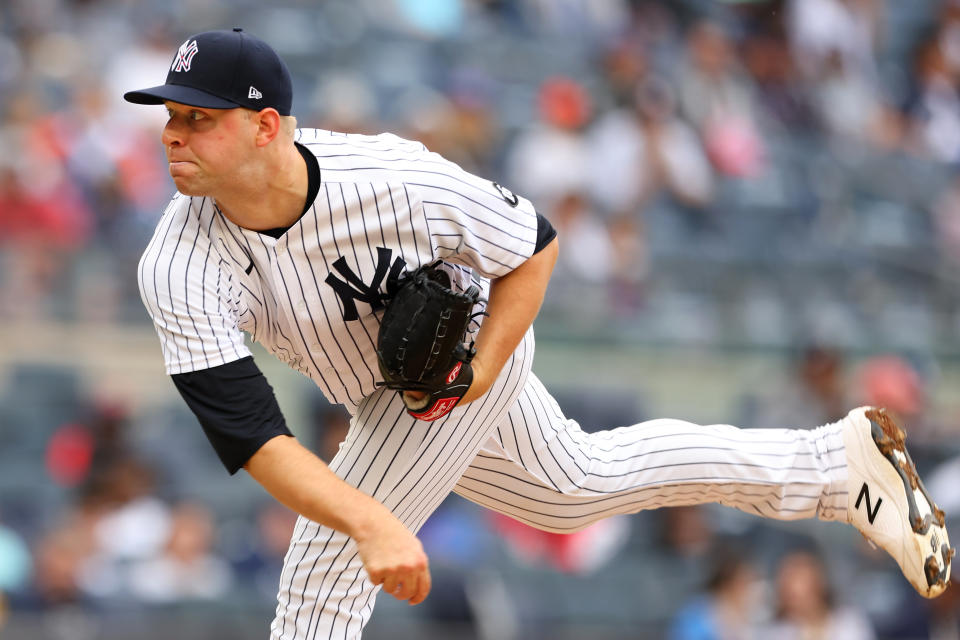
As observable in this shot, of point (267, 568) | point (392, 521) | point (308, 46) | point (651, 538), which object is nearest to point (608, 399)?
point (651, 538)

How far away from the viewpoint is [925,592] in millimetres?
3486

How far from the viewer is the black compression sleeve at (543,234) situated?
11.1ft

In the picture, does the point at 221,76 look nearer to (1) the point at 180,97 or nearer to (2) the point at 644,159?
(1) the point at 180,97

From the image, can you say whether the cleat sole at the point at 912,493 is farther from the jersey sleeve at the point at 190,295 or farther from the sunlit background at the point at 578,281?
the sunlit background at the point at 578,281

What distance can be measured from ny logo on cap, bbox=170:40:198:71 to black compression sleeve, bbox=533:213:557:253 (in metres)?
0.92

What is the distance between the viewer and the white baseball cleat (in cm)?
349

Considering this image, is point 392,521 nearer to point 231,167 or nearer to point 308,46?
point 231,167

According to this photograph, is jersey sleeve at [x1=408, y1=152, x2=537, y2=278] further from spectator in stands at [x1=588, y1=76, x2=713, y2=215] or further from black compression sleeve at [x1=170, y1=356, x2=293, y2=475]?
spectator in stands at [x1=588, y1=76, x2=713, y2=215]

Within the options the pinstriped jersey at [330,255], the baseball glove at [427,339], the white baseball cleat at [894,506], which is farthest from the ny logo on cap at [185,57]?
the white baseball cleat at [894,506]

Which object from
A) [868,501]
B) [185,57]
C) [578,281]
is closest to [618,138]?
[578,281]

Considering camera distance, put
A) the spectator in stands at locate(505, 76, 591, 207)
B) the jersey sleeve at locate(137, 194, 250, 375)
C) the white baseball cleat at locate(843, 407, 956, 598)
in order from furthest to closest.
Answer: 1. the spectator in stands at locate(505, 76, 591, 207)
2. the white baseball cleat at locate(843, 407, 956, 598)
3. the jersey sleeve at locate(137, 194, 250, 375)

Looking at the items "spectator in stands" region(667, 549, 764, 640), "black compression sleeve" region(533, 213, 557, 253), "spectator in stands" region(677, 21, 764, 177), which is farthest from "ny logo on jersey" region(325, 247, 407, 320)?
"spectator in stands" region(677, 21, 764, 177)

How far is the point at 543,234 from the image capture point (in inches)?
134

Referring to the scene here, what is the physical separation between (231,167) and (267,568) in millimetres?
3637
